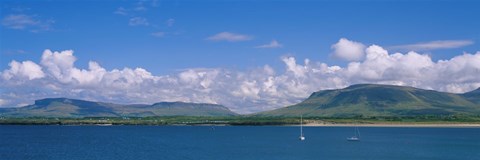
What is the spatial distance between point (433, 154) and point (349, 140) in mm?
48220

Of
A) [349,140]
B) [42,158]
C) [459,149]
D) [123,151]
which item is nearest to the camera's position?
[42,158]

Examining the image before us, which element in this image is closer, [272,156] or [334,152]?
[272,156]

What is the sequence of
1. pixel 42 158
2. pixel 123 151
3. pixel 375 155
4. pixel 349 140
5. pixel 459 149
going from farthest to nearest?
pixel 349 140 < pixel 459 149 < pixel 123 151 < pixel 375 155 < pixel 42 158

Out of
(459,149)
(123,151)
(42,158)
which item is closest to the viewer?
(42,158)

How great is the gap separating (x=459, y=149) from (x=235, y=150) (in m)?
46.6

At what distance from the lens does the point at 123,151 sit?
114 m

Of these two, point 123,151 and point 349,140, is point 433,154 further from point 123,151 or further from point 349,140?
point 123,151

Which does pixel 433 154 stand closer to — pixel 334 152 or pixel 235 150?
pixel 334 152

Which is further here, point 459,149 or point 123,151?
point 459,149

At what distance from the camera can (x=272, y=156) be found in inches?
4040

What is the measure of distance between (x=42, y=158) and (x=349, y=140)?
85973 millimetres

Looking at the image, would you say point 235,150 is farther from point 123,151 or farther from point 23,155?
point 23,155

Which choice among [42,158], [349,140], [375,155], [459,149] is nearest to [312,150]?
[375,155]

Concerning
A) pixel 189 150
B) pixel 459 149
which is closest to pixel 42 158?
pixel 189 150
